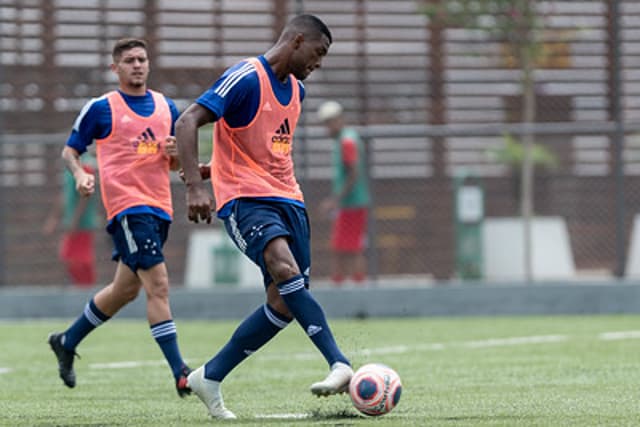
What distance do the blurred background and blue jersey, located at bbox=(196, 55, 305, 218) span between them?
749 centimetres

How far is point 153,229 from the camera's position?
8602 millimetres

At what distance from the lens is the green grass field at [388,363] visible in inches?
270

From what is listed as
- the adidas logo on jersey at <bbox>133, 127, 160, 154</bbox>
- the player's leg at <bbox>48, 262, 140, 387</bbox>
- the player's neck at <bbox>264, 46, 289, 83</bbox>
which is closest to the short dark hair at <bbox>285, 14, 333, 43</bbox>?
the player's neck at <bbox>264, 46, 289, 83</bbox>

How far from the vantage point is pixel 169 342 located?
A: 27.1 ft

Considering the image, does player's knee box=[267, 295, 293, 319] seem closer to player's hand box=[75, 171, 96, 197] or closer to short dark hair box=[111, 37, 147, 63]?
player's hand box=[75, 171, 96, 197]

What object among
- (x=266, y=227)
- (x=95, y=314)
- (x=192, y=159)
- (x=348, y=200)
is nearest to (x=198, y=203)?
(x=192, y=159)

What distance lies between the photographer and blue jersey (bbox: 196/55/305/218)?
22.5 feet

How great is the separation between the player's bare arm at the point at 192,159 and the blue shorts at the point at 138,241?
5.88 ft

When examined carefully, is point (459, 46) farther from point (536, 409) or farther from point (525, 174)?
point (536, 409)

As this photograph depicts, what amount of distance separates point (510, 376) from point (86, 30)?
33.9ft

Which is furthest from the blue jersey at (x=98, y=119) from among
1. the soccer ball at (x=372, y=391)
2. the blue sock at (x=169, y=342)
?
the soccer ball at (x=372, y=391)

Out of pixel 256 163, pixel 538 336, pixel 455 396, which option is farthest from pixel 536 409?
pixel 538 336

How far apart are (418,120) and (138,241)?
10899 mm

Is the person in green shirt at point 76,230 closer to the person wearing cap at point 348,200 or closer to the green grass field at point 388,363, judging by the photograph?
the green grass field at point 388,363
